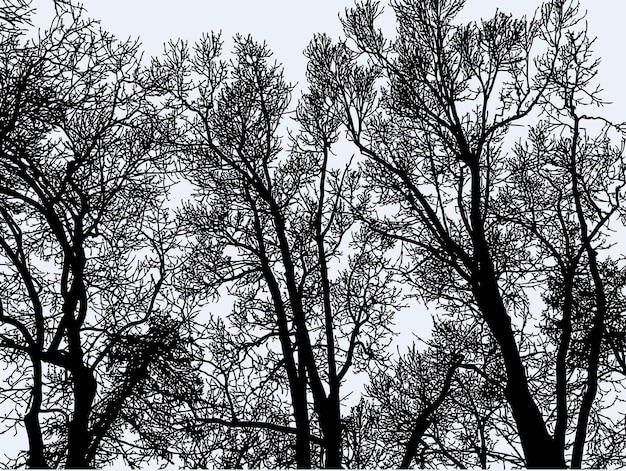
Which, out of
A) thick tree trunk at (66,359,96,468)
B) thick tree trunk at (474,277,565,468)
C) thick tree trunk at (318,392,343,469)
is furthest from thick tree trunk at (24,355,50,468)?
thick tree trunk at (474,277,565,468)

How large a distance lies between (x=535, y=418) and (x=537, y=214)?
4.00 metres

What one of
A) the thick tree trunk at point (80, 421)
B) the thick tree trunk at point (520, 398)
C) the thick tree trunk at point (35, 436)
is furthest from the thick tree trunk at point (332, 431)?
the thick tree trunk at point (35, 436)

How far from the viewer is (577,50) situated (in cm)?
907

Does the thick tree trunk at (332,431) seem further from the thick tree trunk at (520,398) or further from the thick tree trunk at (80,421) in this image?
the thick tree trunk at (80,421)

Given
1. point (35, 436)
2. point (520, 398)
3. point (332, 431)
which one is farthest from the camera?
point (332, 431)

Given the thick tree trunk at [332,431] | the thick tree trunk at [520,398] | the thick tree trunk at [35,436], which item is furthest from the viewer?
the thick tree trunk at [332,431]

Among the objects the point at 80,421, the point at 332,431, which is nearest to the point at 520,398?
the point at 332,431

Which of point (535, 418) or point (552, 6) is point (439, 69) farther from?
point (535, 418)

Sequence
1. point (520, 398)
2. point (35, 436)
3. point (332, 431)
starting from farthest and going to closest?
1. point (332, 431)
2. point (520, 398)
3. point (35, 436)

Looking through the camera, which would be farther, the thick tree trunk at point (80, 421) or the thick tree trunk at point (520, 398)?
the thick tree trunk at point (520, 398)

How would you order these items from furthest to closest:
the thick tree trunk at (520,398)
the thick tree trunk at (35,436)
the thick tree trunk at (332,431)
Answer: the thick tree trunk at (332,431), the thick tree trunk at (520,398), the thick tree trunk at (35,436)

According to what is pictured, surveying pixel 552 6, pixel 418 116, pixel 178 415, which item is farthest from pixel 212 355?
pixel 552 6

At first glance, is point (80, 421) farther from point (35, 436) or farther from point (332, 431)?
point (332, 431)

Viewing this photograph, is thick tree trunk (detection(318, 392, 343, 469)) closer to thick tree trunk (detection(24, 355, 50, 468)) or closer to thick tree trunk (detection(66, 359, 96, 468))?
thick tree trunk (detection(66, 359, 96, 468))
